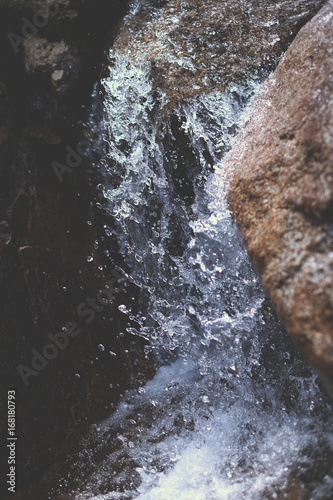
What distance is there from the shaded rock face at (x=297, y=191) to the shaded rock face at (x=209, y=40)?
34cm

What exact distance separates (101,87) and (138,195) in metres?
0.72

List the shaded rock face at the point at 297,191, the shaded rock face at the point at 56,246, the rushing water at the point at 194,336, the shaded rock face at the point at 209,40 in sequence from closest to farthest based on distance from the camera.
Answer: the shaded rock face at the point at 297,191, the rushing water at the point at 194,336, the shaded rock face at the point at 209,40, the shaded rock face at the point at 56,246

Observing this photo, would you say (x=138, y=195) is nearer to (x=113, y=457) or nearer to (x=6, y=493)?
(x=113, y=457)

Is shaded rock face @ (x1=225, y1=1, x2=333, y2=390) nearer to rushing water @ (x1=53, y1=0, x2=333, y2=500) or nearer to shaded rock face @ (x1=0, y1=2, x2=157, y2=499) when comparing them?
rushing water @ (x1=53, y1=0, x2=333, y2=500)

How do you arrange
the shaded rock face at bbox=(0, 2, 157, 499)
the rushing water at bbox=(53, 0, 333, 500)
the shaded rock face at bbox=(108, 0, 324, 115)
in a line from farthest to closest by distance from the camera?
the shaded rock face at bbox=(0, 2, 157, 499), the shaded rock face at bbox=(108, 0, 324, 115), the rushing water at bbox=(53, 0, 333, 500)

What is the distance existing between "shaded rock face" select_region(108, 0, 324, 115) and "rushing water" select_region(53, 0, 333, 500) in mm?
80

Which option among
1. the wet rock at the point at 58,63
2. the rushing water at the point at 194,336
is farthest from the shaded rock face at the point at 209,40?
the wet rock at the point at 58,63

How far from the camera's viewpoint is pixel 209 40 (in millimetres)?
2354

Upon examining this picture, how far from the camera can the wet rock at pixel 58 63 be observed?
2.49 metres

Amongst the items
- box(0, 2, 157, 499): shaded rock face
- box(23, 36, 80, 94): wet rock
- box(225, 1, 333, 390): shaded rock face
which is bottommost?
box(0, 2, 157, 499): shaded rock face

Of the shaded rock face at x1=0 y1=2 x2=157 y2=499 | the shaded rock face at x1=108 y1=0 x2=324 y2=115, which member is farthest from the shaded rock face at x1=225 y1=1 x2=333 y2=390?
the shaded rock face at x1=0 y1=2 x2=157 y2=499

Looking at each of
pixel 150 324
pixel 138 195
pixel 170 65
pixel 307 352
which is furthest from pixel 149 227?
pixel 307 352

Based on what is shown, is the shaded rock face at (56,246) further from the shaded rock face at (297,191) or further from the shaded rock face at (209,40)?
the shaded rock face at (297,191)

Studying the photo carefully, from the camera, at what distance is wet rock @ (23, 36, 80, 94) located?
2.49 m
